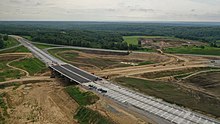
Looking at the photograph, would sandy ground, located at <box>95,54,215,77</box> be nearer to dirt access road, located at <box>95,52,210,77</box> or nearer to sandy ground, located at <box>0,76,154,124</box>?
dirt access road, located at <box>95,52,210,77</box>

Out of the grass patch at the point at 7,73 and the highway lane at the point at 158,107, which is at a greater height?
the highway lane at the point at 158,107

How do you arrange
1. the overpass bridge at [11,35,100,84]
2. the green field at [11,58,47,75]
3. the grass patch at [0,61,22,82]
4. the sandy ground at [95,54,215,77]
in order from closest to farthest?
the overpass bridge at [11,35,100,84] < the grass patch at [0,61,22,82] < the sandy ground at [95,54,215,77] < the green field at [11,58,47,75]

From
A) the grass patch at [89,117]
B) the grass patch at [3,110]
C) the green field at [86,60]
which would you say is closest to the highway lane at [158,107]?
the grass patch at [89,117]

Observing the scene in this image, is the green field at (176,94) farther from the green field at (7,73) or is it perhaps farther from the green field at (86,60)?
the green field at (7,73)

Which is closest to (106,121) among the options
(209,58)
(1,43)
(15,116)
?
(15,116)

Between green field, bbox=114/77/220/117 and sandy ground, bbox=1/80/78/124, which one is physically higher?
green field, bbox=114/77/220/117

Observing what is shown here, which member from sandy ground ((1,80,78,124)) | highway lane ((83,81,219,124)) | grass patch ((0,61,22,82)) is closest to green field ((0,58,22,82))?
grass patch ((0,61,22,82))
